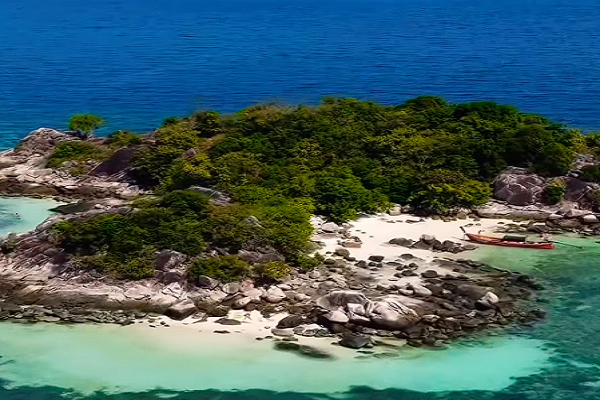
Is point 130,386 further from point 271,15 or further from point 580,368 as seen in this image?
point 271,15

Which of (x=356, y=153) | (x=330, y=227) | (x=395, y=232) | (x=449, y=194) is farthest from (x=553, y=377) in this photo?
(x=356, y=153)

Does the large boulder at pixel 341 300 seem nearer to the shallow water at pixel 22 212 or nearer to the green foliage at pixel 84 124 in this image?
the shallow water at pixel 22 212

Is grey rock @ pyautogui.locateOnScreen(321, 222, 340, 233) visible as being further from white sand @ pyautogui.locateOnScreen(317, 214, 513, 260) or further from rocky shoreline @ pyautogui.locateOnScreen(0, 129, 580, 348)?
rocky shoreline @ pyautogui.locateOnScreen(0, 129, 580, 348)

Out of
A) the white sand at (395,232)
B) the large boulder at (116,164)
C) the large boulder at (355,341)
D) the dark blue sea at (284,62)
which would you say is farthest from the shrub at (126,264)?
the dark blue sea at (284,62)

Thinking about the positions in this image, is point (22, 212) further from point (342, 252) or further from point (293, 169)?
point (342, 252)

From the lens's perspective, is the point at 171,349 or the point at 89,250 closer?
the point at 171,349

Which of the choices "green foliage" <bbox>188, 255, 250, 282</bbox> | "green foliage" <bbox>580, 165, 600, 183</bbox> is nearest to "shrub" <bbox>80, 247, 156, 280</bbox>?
"green foliage" <bbox>188, 255, 250, 282</bbox>

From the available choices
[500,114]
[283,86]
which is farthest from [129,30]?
[500,114]
